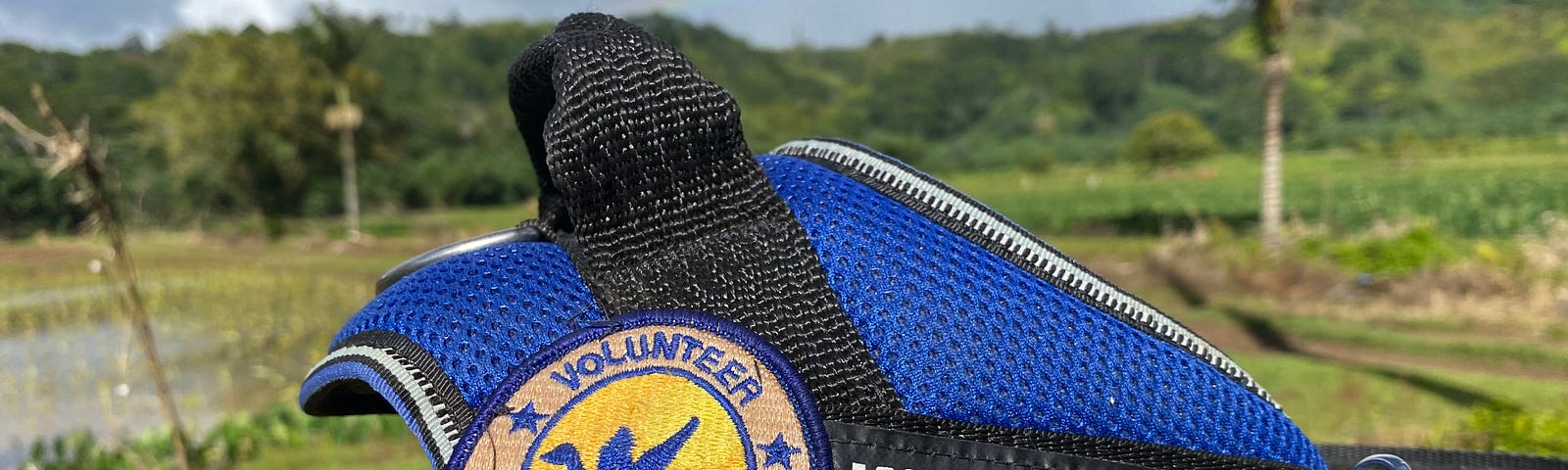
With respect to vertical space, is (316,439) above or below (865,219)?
below

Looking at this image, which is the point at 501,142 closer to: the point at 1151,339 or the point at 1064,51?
the point at 1151,339

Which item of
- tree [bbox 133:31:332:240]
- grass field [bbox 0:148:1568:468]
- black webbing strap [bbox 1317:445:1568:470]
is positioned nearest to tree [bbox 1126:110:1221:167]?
grass field [bbox 0:148:1568:468]

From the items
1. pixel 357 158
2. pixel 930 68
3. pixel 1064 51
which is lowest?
pixel 357 158

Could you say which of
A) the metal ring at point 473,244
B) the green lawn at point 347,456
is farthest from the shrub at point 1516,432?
the green lawn at point 347,456

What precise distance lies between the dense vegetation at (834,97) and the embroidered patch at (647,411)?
34cm

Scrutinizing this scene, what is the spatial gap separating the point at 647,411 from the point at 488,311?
16cm

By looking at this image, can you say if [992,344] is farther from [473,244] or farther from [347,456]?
[347,456]

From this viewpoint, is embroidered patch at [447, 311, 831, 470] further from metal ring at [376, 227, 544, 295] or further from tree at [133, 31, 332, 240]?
tree at [133, 31, 332, 240]

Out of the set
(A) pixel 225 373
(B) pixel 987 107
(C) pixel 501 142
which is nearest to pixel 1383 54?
(B) pixel 987 107

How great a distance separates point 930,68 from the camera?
3521 inches

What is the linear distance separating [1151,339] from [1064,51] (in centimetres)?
11082

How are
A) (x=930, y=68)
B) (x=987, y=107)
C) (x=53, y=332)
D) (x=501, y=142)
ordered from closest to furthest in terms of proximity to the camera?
1. (x=53, y=332)
2. (x=501, y=142)
3. (x=987, y=107)
4. (x=930, y=68)

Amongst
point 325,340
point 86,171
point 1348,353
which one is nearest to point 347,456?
point 86,171

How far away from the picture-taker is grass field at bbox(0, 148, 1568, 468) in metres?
4.82
